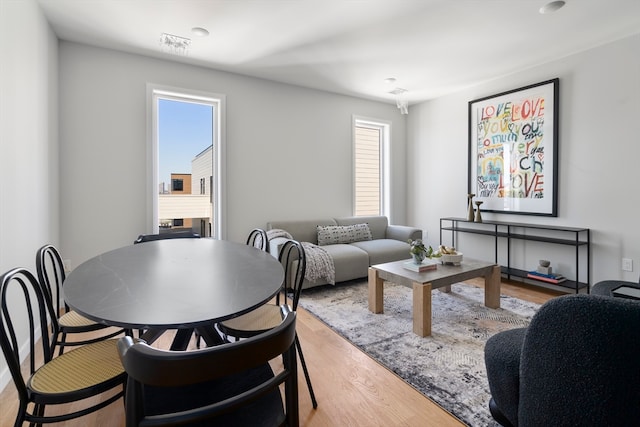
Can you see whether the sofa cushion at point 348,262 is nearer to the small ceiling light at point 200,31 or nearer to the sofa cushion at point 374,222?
the sofa cushion at point 374,222

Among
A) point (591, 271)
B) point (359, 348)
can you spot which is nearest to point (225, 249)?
point (359, 348)

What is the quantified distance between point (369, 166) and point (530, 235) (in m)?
2.45

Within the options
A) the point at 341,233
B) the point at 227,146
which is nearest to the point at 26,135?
the point at 227,146

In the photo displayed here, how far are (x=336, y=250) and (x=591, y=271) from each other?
105 inches

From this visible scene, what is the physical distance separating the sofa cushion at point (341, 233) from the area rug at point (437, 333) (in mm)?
664

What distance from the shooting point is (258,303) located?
1128mm

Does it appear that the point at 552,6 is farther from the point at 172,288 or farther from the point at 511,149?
the point at 172,288

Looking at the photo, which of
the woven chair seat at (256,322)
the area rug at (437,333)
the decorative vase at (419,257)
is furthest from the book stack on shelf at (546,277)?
the woven chair seat at (256,322)

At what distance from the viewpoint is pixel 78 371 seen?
1.22 m

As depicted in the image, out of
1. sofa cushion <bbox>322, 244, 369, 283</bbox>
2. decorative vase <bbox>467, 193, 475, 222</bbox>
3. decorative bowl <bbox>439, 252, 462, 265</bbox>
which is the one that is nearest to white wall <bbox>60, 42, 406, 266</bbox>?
sofa cushion <bbox>322, 244, 369, 283</bbox>

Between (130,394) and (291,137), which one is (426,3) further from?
(130,394)

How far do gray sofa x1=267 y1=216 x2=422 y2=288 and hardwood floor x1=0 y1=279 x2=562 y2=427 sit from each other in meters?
1.39

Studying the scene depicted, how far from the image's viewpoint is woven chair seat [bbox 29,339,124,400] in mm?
1136

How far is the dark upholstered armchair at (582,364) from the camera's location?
78 cm
